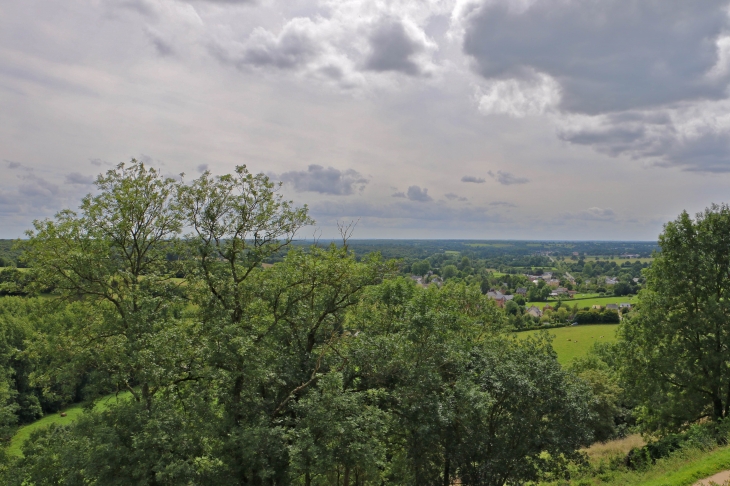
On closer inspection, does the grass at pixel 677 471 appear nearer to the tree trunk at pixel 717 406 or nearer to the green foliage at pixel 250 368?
the green foliage at pixel 250 368

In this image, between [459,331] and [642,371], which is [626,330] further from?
[459,331]

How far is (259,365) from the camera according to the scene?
13586 millimetres

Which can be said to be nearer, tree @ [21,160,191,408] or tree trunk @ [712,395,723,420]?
tree @ [21,160,191,408]

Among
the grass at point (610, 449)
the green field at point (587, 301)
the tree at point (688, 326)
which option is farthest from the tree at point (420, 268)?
the tree at point (688, 326)

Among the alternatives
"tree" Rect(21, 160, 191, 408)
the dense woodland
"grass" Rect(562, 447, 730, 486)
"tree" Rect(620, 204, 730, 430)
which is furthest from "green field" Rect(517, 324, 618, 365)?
"tree" Rect(21, 160, 191, 408)

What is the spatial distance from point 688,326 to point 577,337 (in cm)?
6426

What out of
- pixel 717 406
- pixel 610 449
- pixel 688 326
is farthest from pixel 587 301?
pixel 688 326

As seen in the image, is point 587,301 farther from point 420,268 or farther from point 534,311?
point 420,268

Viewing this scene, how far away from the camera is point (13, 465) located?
18609mm

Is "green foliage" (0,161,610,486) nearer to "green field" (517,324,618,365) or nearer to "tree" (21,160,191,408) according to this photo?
"tree" (21,160,191,408)

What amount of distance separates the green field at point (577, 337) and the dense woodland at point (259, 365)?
165 feet

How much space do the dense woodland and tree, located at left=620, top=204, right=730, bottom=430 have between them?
193 millimetres

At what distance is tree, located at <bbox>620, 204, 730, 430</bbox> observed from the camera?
18578 millimetres

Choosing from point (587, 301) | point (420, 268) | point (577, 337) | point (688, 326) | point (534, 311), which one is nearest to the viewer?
point (688, 326)
